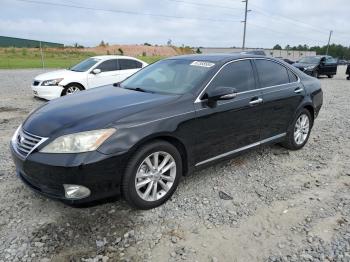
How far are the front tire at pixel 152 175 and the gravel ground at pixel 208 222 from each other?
0.15 m

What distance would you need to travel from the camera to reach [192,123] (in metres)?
3.73

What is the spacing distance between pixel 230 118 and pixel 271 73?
1.28 m

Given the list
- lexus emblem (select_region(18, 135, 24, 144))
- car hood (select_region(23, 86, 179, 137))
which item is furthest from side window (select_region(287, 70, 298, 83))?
lexus emblem (select_region(18, 135, 24, 144))

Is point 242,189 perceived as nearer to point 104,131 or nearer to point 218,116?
point 218,116

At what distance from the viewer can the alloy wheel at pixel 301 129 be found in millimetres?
5429

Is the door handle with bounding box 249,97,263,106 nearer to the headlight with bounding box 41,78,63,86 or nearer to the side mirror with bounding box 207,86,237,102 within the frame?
the side mirror with bounding box 207,86,237,102

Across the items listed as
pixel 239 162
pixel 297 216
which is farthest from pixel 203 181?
pixel 297 216

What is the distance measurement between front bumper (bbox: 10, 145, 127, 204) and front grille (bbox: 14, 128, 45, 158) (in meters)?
0.09

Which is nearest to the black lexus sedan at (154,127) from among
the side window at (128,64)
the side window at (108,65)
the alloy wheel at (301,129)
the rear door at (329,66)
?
the alloy wheel at (301,129)

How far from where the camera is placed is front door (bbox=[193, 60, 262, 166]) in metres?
3.88

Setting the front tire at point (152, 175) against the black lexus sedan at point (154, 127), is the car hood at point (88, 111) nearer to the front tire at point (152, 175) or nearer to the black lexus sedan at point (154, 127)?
the black lexus sedan at point (154, 127)

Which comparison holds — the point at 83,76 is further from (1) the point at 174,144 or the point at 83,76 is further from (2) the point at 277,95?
(1) the point at 174,144

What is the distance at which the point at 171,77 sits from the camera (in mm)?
4359

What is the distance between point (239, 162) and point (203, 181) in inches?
34.9
